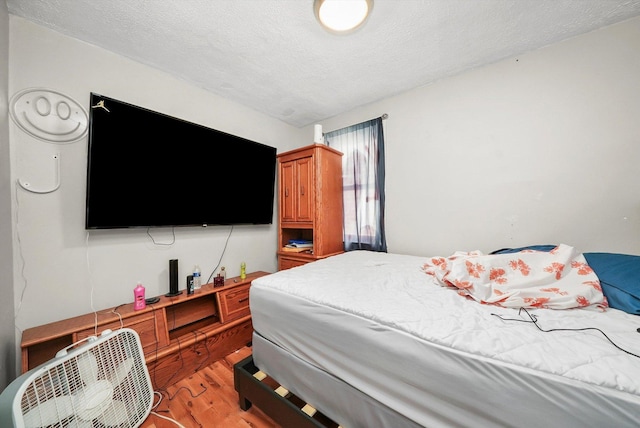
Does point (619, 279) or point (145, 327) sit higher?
point (619, 279)

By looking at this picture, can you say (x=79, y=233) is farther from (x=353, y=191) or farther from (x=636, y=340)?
(x=636, y=340)

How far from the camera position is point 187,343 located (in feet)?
5.35

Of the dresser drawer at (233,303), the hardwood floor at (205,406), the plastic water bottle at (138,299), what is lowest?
the hardwood floor at (205,406)

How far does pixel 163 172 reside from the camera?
1803 millimetres

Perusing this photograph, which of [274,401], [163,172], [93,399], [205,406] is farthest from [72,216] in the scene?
[274,401]

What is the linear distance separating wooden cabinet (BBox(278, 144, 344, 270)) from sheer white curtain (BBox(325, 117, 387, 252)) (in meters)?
0.11

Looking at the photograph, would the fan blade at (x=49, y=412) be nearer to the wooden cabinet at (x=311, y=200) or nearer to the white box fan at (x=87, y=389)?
the white box fan at (x=87, y=389)

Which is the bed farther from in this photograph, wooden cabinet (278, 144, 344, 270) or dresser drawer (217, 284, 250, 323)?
wooden cabinet (278, 144, 344, 270)

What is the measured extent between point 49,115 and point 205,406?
2.19 meters

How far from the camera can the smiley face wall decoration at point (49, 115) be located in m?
1.35

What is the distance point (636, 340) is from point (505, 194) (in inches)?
55.1

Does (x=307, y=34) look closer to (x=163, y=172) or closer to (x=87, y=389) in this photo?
(x=163, y=172)

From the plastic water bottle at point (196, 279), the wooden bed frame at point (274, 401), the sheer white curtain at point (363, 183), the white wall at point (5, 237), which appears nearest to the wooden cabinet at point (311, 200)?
the sheer white curtain at point (363, 183)

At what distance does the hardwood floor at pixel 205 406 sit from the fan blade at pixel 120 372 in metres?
0.42
